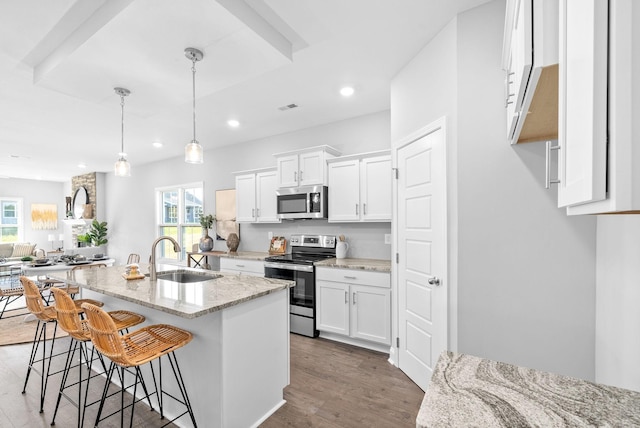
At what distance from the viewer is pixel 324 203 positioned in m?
3.87

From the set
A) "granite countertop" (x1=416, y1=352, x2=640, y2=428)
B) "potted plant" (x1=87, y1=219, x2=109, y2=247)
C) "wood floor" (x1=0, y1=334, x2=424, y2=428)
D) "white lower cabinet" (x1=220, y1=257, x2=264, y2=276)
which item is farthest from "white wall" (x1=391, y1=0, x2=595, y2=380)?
"potted plant" (x1=87, y1=219, x2=109, y2=247)

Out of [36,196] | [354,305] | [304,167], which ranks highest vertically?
[304,167]

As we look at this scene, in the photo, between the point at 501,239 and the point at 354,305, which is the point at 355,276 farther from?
the point at 501,239

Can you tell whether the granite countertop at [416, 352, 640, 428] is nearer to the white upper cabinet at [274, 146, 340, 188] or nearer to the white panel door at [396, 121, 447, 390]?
the white panel door at [396, 121, 447, 390]

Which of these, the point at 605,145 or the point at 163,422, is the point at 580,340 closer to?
the point at 605,145

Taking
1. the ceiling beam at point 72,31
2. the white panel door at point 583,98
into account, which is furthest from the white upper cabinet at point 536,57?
Answer: the ceiling beam at point 72,31

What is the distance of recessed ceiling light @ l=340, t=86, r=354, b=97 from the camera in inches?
125

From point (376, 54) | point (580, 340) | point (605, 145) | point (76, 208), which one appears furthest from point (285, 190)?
point (76, 208)

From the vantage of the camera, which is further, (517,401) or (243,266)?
(243,266)

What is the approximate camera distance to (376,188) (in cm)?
347

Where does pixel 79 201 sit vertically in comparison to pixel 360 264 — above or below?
Answer: above

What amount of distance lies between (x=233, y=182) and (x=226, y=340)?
3.97 meters

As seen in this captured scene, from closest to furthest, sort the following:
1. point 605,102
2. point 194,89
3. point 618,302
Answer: point 605,102 < point 618,302 < point 194,89

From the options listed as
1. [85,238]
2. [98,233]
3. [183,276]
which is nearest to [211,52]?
[183,276]
